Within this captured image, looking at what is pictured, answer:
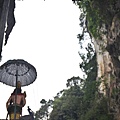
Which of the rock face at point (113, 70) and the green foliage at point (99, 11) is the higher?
the green foliage at point (99, 11)

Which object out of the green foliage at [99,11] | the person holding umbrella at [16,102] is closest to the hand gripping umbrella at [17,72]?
the person holding umbrella at [16,102]

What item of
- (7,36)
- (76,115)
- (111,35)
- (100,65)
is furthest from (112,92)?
(7,36)

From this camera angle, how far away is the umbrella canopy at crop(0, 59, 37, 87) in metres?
3.00

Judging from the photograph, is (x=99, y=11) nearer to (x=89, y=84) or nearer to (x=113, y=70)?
(x=113, y=70)

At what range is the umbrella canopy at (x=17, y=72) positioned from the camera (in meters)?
3.00

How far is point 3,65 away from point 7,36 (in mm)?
842

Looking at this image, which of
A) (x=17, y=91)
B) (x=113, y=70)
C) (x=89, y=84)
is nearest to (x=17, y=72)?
(x=17, y=91)

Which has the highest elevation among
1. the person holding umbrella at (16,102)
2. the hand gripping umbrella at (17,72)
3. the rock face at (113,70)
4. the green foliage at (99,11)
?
the green foliage at (99,11)

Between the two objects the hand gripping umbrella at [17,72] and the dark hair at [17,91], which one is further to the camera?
the hand gripping umbrella at [17,72]

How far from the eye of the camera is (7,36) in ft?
7.22

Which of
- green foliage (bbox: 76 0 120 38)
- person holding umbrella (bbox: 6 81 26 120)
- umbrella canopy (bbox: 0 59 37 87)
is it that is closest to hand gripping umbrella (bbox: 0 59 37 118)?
umbrella canopy (bbox: 0 59 37 87)

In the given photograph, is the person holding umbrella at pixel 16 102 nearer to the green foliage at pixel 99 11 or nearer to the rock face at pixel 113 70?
the rock face at pixel 113 70

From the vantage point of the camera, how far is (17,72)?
3145 millimetres

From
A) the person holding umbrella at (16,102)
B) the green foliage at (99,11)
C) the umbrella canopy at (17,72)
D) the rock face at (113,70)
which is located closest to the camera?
the person holding umbrella at (16,102)
